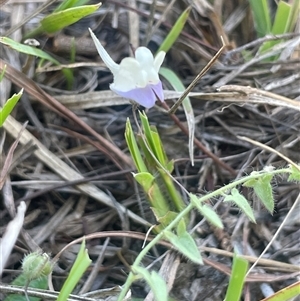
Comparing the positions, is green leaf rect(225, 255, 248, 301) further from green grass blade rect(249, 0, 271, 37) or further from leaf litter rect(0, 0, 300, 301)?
green grass blade rect(249, 0, 271, 37)

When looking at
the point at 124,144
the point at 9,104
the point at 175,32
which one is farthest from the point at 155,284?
the point at 175,32

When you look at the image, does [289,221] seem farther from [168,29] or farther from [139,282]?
[168,29]

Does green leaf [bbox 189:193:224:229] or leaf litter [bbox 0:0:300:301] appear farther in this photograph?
leaf litter [bbox 0:0:300:301]

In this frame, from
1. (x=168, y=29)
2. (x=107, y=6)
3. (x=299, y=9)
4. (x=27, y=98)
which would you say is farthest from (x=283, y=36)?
(x=27, y=98)

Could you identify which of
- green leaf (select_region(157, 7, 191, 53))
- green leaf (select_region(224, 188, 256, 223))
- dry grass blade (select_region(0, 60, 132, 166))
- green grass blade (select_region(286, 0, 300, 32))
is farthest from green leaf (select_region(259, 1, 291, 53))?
green leaf (select_region(224, 188, 256, 223))

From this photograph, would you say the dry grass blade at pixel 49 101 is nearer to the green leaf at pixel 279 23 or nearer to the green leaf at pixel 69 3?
the green leaf at pixel 69 3
